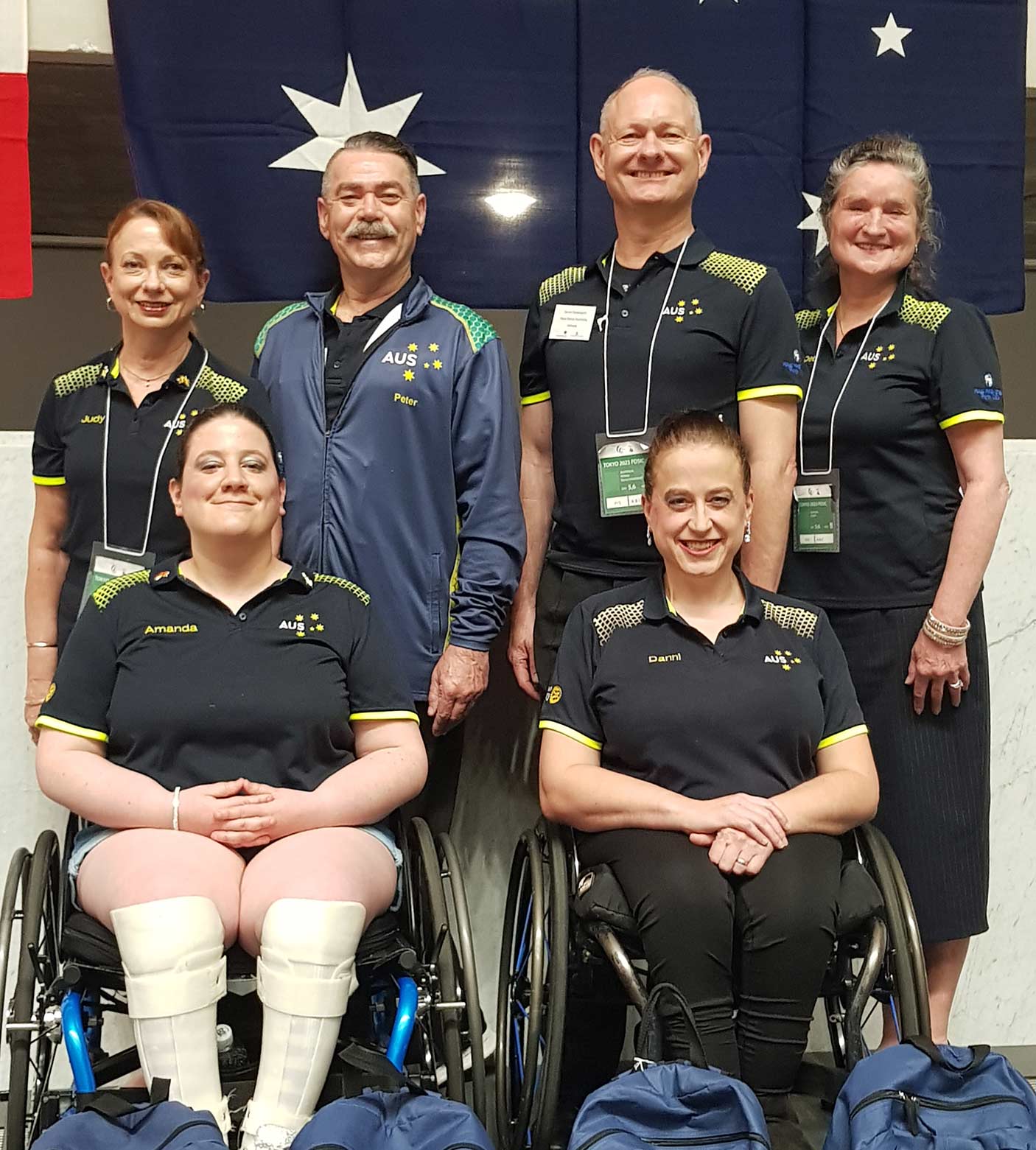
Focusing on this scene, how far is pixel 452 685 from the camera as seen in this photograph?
2.41 meters

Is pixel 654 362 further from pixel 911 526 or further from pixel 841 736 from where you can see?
pixel 841 736

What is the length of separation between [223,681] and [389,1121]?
0.74 m

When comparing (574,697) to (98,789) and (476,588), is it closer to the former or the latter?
(476,588)

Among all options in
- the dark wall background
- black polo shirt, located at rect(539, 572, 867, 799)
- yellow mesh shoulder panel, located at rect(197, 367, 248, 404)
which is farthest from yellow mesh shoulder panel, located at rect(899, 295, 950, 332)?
the dark wall background

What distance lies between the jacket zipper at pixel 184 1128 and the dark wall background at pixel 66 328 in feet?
9.49

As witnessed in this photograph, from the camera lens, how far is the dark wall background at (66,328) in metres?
4.39

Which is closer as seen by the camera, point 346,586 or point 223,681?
point 223,681

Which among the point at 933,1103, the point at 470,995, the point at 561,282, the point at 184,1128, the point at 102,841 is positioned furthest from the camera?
the point at 561,282

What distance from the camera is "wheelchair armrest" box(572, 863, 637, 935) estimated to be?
1983 millimetres

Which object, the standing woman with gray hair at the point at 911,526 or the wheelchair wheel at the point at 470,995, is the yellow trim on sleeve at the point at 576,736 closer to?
the wheelchair wheel at the point at 470,995

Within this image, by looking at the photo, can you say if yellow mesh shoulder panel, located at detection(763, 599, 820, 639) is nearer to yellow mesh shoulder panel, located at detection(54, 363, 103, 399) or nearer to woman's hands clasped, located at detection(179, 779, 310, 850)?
woman's hands clasped, located at detection(179, 779, 310, 850)

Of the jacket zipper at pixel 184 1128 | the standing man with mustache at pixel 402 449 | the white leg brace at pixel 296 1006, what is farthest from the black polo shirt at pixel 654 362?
the jacket zipper at pixel 184 1128

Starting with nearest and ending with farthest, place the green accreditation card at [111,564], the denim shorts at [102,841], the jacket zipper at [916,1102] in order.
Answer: the jacket zipper at [916,1102], the denim shorts at [102,841], the green accreditation card at [111,564]

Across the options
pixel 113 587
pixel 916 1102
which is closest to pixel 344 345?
pixel 113 587
